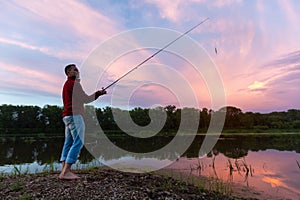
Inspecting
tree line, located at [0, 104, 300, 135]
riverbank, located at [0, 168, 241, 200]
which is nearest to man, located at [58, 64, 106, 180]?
riverbank, located at [0, 168, 241, 200]

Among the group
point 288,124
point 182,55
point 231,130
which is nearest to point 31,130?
point 231,130

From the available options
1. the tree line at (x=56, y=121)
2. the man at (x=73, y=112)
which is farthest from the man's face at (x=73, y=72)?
the tree line at (x=56, y=121)

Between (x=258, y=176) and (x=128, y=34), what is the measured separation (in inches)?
325

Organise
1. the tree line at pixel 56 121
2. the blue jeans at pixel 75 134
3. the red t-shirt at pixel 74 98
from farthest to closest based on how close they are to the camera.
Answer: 1. the tree line at pixel 56 121
2. the red t-shirt at pixel 74 98
3. the blue jeans at pixel 75 134

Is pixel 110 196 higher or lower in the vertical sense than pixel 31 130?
lower

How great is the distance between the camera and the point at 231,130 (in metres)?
69.1

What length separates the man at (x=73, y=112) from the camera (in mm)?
4371

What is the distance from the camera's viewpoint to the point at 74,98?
14.6 ft

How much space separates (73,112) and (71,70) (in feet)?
2.67

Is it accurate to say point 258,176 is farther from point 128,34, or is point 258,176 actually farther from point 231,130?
point 231,130

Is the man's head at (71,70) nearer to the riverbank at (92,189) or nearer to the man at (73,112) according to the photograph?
the man at (73,112)

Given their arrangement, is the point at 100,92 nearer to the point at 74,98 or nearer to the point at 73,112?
the point at 74,98

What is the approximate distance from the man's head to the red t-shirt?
0.12 meters

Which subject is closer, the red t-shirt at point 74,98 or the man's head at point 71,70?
the red t-shirt at point 74,98
